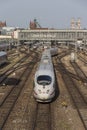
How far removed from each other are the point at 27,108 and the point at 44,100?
172cm

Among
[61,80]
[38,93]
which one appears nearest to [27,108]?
[38,93]

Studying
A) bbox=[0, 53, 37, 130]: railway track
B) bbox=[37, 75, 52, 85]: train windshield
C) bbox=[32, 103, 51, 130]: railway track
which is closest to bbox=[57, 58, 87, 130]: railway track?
bbox=[32, 103, 51, 130]: railway track

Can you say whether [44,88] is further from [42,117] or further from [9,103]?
[42,117]

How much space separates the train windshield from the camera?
27.8 metres

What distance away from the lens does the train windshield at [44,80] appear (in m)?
27.8

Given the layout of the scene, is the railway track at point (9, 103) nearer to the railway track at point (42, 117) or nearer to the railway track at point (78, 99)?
the railway track at point (42, 117)

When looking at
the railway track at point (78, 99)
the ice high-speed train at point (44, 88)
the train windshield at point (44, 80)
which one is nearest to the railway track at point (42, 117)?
the ice high-speed train at point (44, 88)

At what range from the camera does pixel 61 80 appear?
141 ft

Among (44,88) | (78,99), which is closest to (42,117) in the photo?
(44,88)

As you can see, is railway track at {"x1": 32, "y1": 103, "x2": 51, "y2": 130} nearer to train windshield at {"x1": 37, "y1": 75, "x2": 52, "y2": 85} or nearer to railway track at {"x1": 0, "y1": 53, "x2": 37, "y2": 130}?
train windshield at {"x1": 37, "y1": 75, "x2": 52, "y2": 85}

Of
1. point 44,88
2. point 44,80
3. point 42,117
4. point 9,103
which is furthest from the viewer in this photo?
point 44,80

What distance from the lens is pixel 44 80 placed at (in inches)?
1117

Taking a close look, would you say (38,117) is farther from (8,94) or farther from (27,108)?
(8,94)

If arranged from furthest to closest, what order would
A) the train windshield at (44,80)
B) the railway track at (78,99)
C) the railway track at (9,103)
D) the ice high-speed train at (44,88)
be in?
the train windshield at (44,80), the ice high-speed train at (44,88), the railway track at (78,99), the railway track at (9,103)
